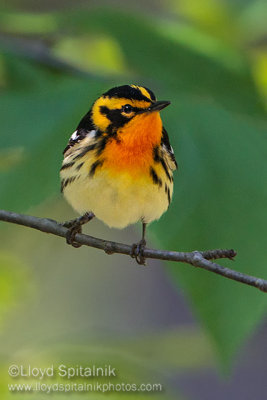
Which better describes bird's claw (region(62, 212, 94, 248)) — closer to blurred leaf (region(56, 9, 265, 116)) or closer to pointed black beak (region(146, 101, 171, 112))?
pointed black beak (region(146, 101, 171, 112))

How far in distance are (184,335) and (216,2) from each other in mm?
2350

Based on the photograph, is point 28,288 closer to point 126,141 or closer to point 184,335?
point 184,335

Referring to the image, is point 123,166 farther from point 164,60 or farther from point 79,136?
point 164,60

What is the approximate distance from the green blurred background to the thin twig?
0.94ft

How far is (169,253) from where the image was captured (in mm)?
2039

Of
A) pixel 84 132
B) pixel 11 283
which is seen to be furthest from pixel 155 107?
pixel 11 283

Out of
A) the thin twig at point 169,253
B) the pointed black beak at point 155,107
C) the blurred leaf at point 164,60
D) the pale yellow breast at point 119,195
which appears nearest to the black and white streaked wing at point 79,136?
the pale yellow breast at point 119,195

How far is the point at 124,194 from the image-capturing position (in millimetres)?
2746

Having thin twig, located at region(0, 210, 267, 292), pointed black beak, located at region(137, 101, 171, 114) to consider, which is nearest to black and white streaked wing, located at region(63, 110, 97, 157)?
pointed black beak, located at region(137, 101, 171, 114)

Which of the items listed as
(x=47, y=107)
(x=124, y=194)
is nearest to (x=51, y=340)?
(x=124, y=194)

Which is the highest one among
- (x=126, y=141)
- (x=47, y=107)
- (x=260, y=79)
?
(x=260, y=79)

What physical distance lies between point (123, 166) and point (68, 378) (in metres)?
0.88

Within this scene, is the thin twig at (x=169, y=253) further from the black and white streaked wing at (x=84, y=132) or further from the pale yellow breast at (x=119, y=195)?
the black and white streaked wing at (x=84, y=132)

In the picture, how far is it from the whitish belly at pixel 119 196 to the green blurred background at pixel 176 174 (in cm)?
9
